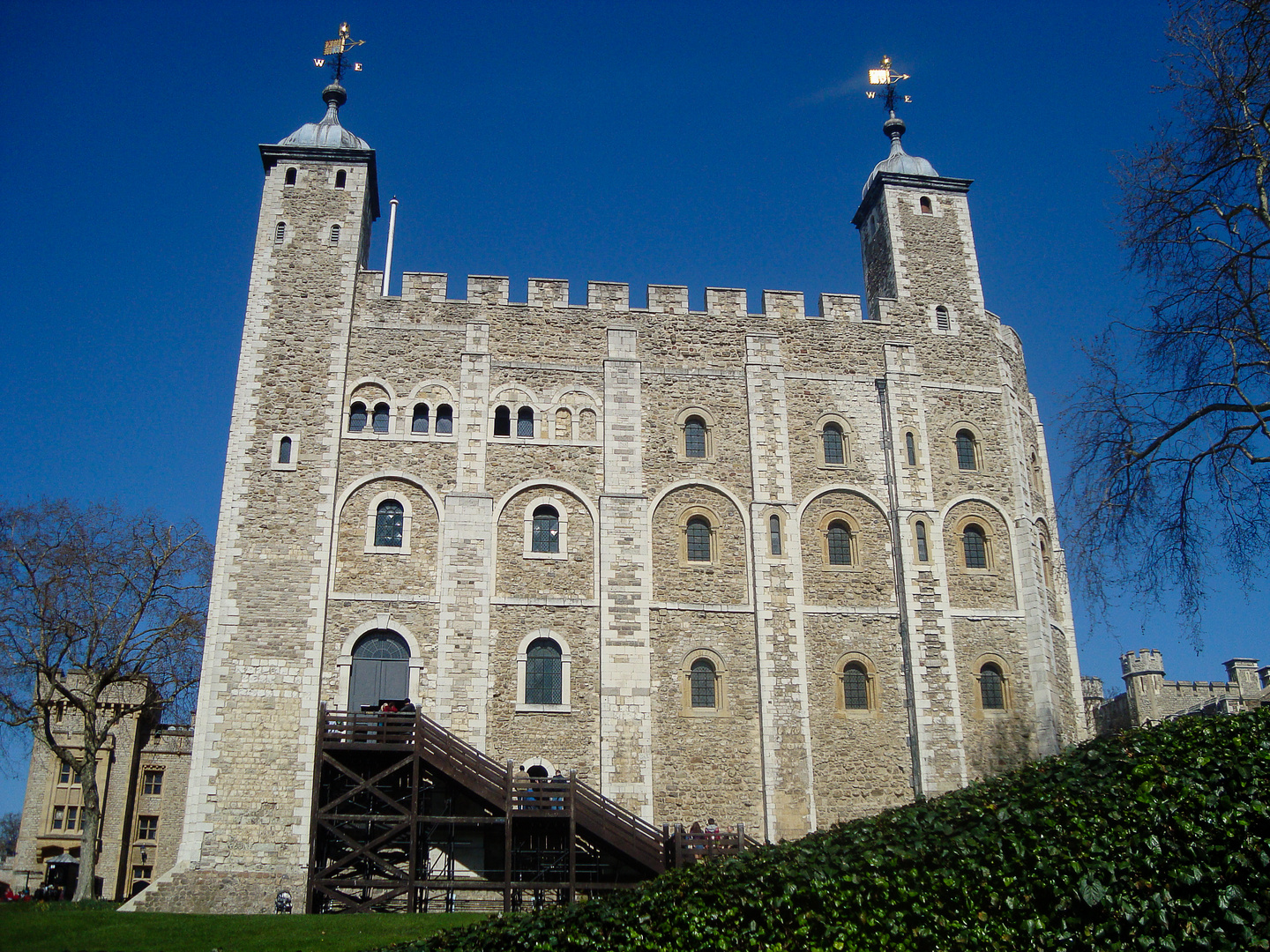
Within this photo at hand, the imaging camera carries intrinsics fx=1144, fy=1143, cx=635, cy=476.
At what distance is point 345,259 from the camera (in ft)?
92.8

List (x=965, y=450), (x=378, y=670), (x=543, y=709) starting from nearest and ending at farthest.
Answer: (x=378, y=670), (x=543, y=709), (x=965, y=450)

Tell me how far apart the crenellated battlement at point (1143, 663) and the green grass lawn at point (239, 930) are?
120 ft

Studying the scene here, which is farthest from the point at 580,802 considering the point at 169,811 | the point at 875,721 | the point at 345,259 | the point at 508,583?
the point at 169,811

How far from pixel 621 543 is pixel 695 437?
11.7ft

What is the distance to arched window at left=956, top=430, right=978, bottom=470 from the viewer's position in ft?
95.6

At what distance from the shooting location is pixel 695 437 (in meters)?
28.4

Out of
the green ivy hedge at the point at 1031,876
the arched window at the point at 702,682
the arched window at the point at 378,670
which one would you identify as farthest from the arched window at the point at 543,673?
the green ivy hedge at the point at 1031,876

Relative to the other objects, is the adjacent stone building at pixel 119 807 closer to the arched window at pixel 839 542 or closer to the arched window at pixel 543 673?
the arched window at pixel 543 673

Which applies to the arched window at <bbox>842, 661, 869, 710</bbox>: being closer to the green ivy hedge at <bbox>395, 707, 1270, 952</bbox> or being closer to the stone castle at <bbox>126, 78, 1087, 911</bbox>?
the stone castle at <bbox>126, 78, 1087, 911</bbox>

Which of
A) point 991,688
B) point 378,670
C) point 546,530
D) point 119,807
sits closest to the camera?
point 378,670

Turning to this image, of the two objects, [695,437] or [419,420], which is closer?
[419,420]

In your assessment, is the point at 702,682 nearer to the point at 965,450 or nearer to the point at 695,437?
the point at 695,437

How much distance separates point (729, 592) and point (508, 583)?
17.0 ft

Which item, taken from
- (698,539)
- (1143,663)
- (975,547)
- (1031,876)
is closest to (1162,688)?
(1143,663)
